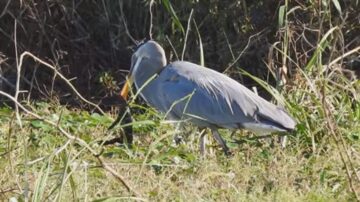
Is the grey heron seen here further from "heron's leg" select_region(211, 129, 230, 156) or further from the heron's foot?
the heron's foot

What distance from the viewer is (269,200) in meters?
5.02

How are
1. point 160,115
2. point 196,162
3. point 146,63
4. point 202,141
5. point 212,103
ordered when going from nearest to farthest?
point 196,162 → point 202,141 → point 212,103 → point 160,115 → point 146,63

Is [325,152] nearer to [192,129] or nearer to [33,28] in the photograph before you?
[192,129]

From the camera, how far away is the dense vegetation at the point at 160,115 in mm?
4918

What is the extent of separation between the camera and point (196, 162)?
224 inches

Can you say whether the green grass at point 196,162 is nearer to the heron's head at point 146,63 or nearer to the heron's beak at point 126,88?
the heron's beak at point 126,88

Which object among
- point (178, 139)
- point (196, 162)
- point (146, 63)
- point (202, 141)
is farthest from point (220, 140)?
point (146, 63)

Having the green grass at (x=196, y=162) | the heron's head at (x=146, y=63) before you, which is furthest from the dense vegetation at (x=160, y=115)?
Answer: the heron's head at (x=146, y=63)

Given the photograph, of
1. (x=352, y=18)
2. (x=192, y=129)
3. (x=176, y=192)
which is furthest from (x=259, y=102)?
(x=352, y=18)

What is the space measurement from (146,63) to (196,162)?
1.53 m

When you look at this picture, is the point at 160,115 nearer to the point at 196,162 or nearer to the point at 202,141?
the point at 202,141

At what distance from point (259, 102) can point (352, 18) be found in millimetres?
1931

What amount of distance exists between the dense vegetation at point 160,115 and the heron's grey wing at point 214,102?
120 millimetres

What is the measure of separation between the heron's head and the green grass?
0.36 meters
